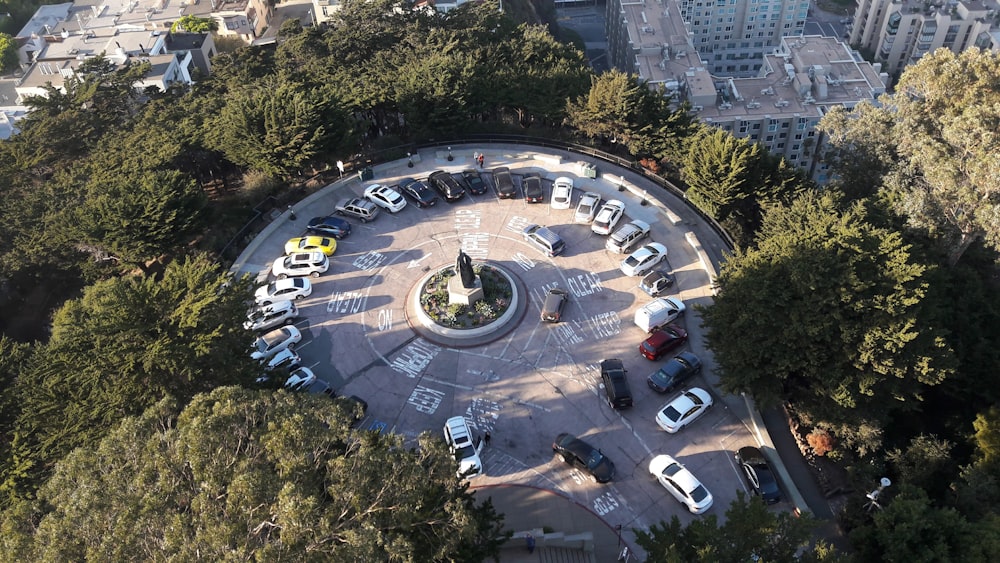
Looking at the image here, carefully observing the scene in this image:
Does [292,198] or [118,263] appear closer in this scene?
[118,263]

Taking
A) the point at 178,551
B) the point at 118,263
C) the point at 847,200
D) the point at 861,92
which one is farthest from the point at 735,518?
the point at 861,92

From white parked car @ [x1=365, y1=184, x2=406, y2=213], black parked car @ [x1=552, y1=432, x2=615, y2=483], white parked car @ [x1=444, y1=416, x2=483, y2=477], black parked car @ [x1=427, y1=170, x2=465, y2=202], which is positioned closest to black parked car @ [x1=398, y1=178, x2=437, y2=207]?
black parked car @ [x1=427, y1=170, x2=465, y2=202]

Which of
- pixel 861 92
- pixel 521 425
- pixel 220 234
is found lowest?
pixel 861 92

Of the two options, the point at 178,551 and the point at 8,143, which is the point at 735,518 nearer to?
the point at 178,551

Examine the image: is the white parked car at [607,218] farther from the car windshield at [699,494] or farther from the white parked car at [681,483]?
the car windshield at [699,494]

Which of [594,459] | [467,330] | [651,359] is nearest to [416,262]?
[467,330]

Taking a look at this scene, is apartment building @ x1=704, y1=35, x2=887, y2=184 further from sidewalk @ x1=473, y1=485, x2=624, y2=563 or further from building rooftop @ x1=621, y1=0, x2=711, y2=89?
sidewalk @ x1=473, y1=485, x2=624, y2=563

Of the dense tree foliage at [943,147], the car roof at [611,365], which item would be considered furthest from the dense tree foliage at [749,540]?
the dense tree foliage at [943,147]
